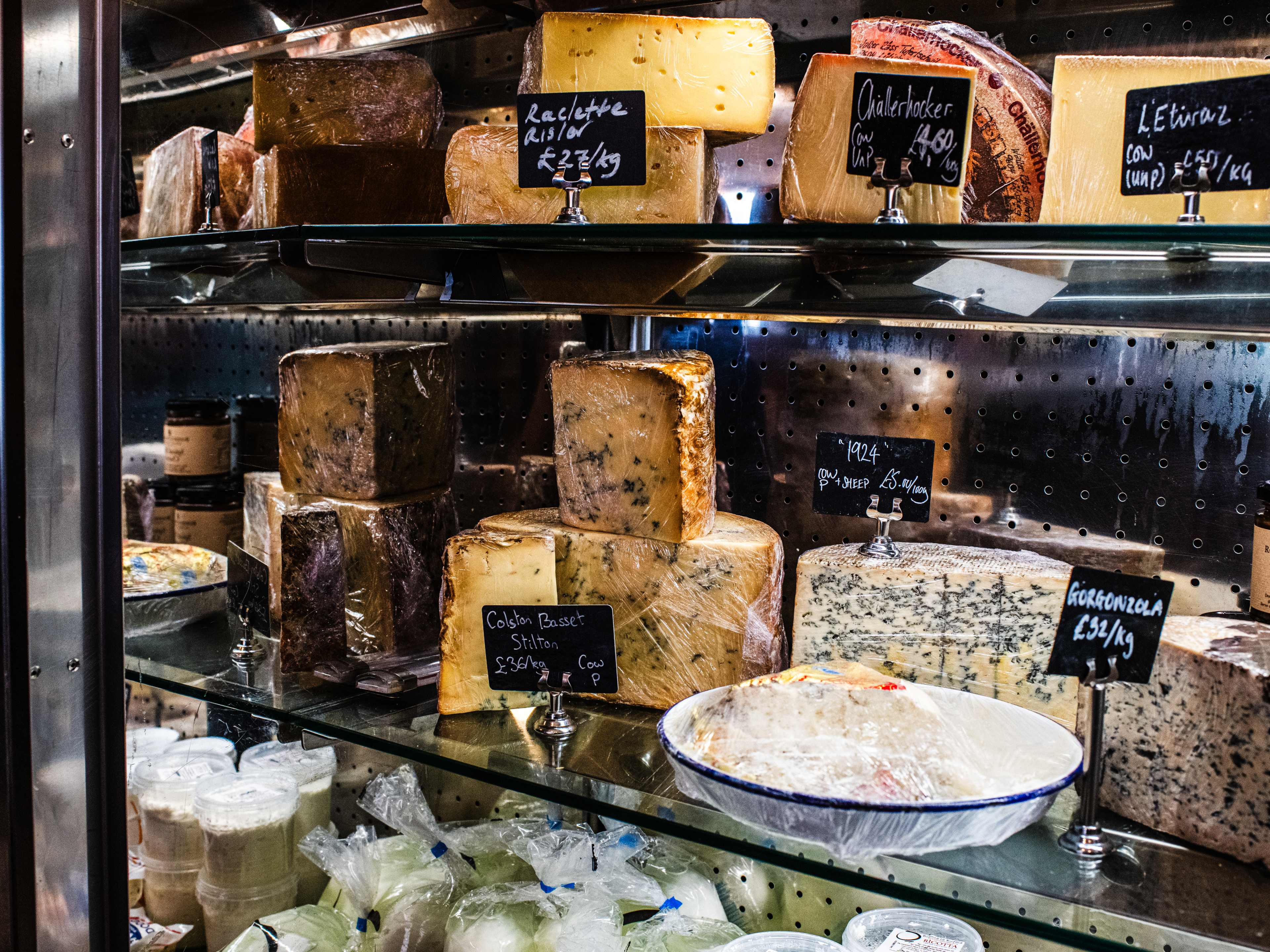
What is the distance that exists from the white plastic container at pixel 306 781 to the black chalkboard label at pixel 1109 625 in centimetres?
111

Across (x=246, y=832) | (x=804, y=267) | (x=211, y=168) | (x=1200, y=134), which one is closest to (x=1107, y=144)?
(x=1200, y=134)

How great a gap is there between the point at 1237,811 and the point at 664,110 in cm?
84

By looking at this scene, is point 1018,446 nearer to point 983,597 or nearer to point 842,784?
point 983,597

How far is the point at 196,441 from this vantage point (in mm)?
1774

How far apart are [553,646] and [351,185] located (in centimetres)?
64

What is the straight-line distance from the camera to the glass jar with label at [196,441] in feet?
5.82

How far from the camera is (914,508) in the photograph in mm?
1146

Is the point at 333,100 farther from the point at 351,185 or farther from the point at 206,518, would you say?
the point at 206,518

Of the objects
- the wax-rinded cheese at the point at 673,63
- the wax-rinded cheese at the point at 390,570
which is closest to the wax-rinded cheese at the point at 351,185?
the wax-rinded cheese at the point at 673,63

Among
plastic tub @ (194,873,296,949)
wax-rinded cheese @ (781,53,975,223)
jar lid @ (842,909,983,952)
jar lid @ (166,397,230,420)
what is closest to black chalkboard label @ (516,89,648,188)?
wax-rinded cheese @ (781,53,975,223)

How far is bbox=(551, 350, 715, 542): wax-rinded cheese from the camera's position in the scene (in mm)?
1160

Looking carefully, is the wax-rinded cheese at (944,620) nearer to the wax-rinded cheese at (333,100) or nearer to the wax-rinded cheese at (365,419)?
the wax-rinded cheese at (365,419)

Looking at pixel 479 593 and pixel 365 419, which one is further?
pixel 365 419

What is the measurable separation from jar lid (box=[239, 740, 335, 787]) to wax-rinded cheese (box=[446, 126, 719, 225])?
90 cm
